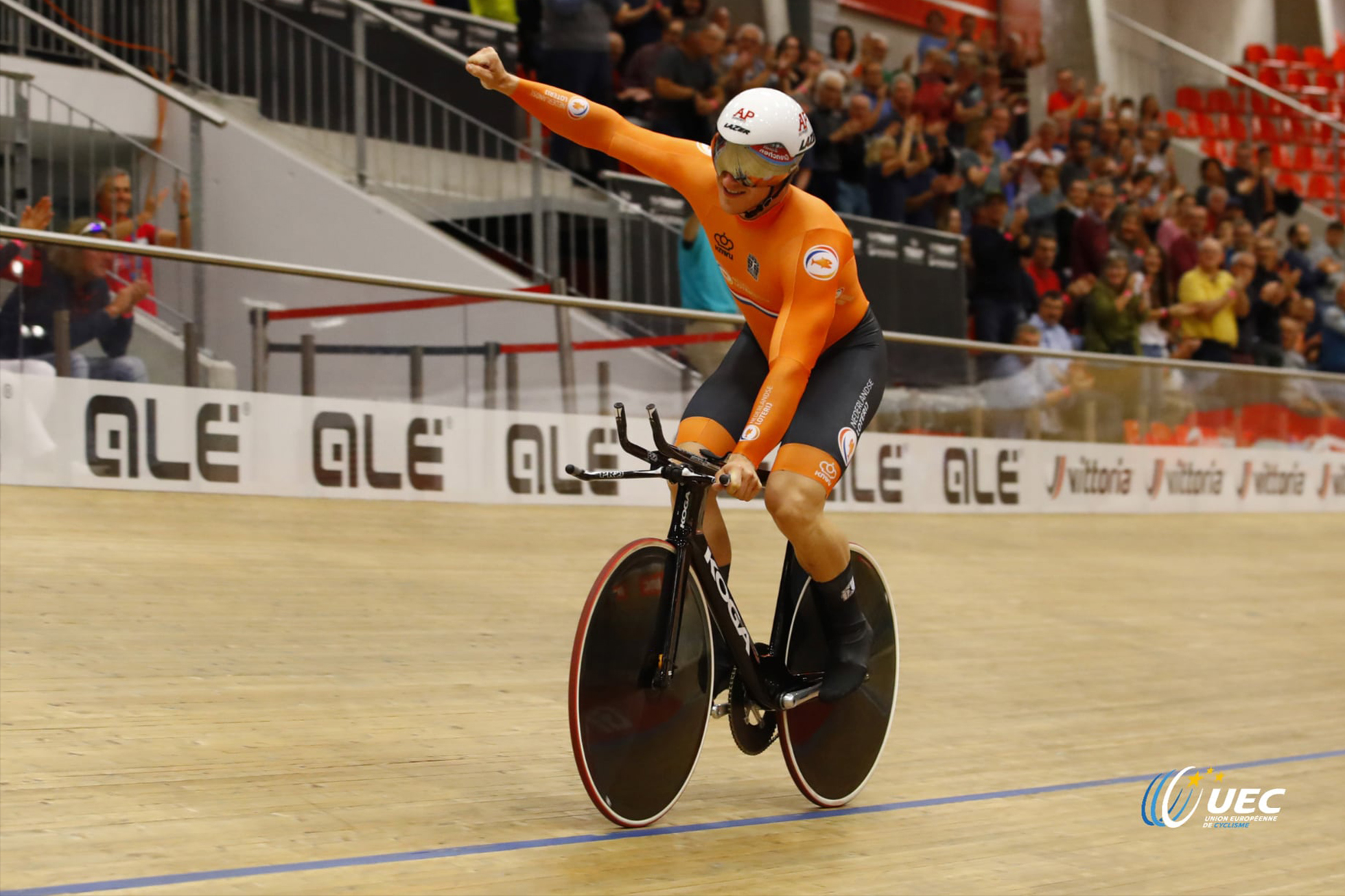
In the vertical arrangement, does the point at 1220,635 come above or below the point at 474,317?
below

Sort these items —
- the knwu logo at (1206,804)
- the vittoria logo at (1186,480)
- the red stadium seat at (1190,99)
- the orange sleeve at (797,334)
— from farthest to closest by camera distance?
the red stadium seat at (1190,99) → the vittoria logo at (1186,480) → the knwu logo at (1206,804) → the orange sleeve at (797,334)

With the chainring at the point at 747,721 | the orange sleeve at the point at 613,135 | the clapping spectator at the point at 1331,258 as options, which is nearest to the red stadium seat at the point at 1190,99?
the clapping spectator at the point at 1331,258

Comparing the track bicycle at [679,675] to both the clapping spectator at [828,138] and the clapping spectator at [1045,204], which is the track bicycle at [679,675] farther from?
the clapping spectator at [1045,204]

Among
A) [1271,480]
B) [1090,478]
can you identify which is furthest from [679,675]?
[1271,480]

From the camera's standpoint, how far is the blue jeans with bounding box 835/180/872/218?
10.7m

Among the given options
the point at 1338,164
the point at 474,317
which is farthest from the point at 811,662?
the point at 1338,164

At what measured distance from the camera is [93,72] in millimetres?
8906

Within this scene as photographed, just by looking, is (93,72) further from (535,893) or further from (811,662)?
(535,893)

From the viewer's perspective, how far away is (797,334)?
3525 millimetres

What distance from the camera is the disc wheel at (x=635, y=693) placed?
Result: 10.8 feet

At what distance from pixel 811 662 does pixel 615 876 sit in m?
1.00

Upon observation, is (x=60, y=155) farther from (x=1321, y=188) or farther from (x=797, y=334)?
(x=1321, y=188)

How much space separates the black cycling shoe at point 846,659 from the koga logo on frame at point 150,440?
3112 millimetres

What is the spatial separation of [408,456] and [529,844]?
11.8 ft
